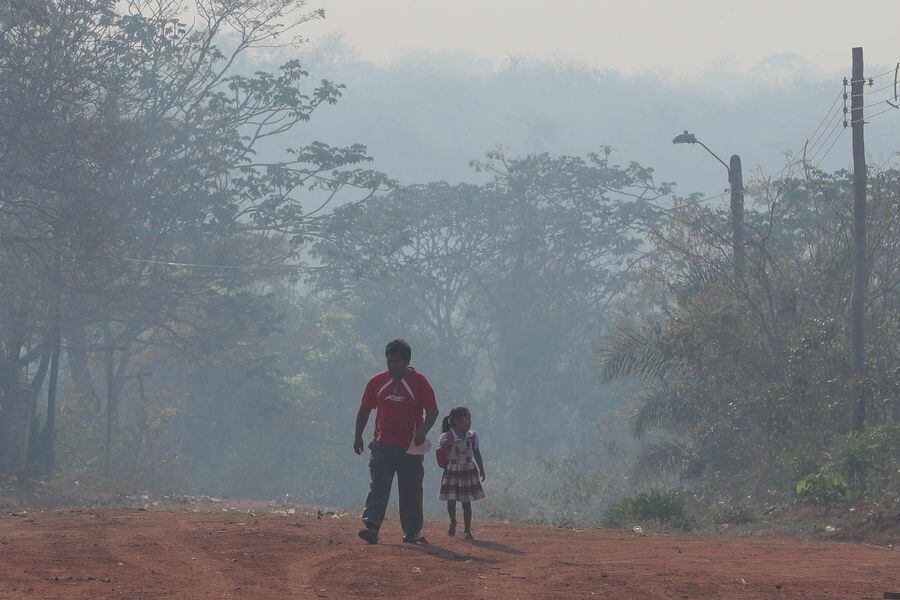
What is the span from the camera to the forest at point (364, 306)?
24703 mm

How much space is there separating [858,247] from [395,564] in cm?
1434

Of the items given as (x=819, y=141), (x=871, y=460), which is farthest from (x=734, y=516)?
(x=819, y=141)

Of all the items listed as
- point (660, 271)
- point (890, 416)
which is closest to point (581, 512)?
point (660, 271)

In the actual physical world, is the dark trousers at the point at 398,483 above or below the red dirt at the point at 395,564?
above

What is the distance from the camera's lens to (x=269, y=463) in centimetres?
4916

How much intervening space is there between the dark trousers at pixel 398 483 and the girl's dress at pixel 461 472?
0.71 metres

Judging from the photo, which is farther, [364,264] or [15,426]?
[364,264]

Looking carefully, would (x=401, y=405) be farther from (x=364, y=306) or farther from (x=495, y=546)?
(x=364, y=306)

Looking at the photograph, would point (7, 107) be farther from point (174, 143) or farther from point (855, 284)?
point (855, 284)

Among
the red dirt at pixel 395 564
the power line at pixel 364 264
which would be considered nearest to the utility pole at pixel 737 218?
the power line at pixel 364 264

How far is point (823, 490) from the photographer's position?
17.3m

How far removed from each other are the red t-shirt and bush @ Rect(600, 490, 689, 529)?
5791 millimetres

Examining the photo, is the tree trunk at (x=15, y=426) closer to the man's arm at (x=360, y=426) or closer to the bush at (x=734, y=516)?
the bush at (x=734, y=516)

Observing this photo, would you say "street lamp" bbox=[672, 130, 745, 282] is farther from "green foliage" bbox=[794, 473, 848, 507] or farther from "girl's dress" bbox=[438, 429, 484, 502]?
"girl's dress" bbox=[438, 429, 484, 502]
